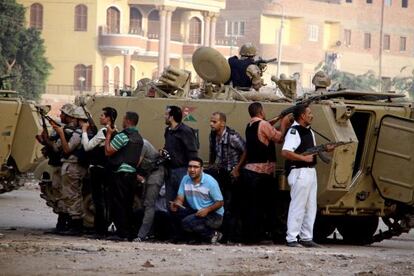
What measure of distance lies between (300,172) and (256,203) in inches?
32.5

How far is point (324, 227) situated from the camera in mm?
21391

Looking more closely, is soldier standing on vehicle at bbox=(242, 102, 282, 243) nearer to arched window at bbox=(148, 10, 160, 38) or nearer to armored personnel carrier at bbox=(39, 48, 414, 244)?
armored personnel carrier at bbox=(39, 48, 414, 244)

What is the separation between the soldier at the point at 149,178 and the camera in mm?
19359

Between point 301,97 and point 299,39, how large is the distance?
9420 centimetres

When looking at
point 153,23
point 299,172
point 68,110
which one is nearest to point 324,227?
point 299,172

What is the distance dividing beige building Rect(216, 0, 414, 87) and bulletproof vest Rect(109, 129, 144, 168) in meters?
82.4

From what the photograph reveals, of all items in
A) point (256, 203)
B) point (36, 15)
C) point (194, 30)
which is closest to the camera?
point (256, 203)

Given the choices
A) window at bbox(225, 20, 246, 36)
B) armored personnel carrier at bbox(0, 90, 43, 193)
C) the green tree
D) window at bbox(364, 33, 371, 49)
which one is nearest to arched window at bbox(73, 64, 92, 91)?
the green tree

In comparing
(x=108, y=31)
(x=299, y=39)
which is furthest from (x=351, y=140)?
(x=299, y=39)

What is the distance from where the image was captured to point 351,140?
19516 millimetres

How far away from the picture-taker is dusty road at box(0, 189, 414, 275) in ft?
49.7

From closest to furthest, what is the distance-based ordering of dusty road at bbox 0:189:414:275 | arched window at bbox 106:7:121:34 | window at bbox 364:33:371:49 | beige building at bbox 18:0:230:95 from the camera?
dusty road at bbox 0:189:414:275, beige building at bbox 18:0:230:95, arched window at bbox 106:7:121:34, window at bbox 364:33:371:49

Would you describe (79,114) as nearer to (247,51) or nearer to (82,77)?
(247,51)

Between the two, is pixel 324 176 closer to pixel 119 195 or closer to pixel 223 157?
pixel 223 157
